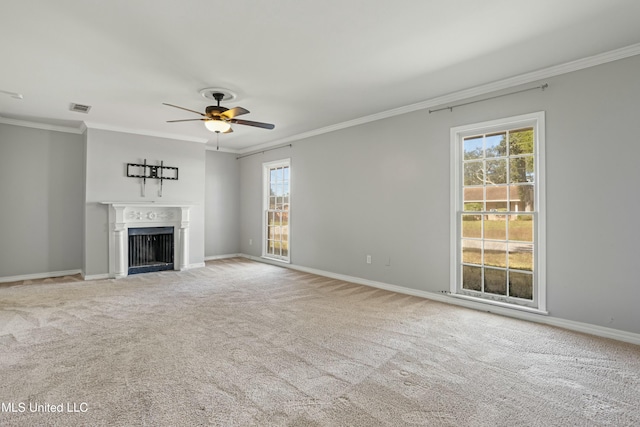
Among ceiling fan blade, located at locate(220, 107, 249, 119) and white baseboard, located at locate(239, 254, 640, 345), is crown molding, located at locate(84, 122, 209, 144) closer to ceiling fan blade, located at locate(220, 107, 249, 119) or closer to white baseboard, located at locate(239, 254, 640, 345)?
ceiling fan blade, located at locate(220, 107, 249, 119)

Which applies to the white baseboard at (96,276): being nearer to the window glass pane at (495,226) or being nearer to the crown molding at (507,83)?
the crown molding at (507,83)

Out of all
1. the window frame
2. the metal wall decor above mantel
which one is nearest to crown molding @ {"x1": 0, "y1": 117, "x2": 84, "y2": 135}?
the metal wall decor above mantel

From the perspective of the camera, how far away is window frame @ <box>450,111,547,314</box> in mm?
3533

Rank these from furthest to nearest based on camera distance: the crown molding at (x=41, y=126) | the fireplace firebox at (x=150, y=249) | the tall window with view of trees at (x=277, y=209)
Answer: the tall window with view of trees at (x=277, y=209) → the fireplace firebox at (x=150, y=249) → the crown molding at (x=41, y=126)

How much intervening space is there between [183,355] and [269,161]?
5142mm

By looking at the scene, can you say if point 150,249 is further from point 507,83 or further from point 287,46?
point 507,83

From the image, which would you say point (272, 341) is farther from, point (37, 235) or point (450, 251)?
point (37, 235)

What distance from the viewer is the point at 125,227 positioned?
19.2 ft

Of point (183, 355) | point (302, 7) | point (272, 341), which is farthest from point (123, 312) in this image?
point (302, 7)

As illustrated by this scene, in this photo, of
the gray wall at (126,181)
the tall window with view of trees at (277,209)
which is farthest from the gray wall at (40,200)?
the tall window with view of trees at (277,209)

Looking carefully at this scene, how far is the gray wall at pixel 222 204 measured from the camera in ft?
25.5

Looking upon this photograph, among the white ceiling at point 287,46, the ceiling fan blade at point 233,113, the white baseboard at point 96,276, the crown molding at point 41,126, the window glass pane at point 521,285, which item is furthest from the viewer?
the white baseboard at point 96,276

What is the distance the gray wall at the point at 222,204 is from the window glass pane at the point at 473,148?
18.5 feet

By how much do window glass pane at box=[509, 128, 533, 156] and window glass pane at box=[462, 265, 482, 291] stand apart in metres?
1.49
